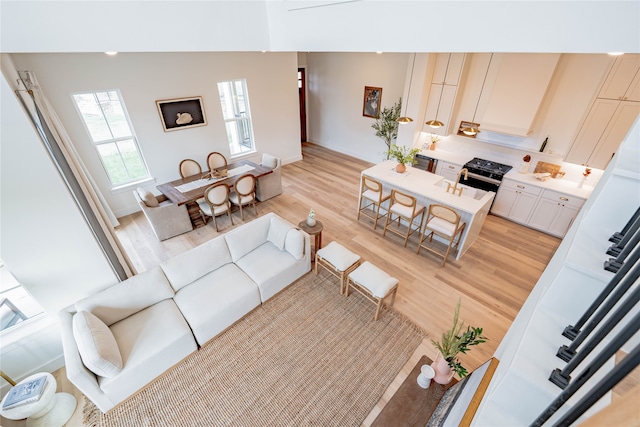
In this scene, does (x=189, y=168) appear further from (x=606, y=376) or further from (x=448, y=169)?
(x=606, y=376)

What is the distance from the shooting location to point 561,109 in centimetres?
430

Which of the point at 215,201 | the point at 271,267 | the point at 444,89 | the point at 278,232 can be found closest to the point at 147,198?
the point at 215,201

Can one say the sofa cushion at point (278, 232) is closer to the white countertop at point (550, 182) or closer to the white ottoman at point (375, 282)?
the white ottoman at point (375, 282)

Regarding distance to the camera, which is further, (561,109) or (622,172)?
(561,109)

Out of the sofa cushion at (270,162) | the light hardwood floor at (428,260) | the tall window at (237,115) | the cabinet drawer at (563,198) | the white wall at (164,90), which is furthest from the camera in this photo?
the tall window at (237,115)

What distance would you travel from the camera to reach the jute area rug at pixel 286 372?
2367 mm

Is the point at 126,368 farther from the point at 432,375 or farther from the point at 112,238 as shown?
the point at 432,375

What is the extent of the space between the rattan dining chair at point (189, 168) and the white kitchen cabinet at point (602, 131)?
21.5 ft

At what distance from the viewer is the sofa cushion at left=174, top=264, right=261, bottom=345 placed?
9.18 feet

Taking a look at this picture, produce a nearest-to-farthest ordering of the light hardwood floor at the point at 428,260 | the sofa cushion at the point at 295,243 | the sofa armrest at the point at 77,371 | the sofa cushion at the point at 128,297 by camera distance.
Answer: the sofa armrest at the point at 77,371, the sofa cushion at the point at 128,297, the light hardwood floor at the point at 428,260, the sofa cushion at the point at 295,243

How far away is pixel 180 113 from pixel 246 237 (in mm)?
3269

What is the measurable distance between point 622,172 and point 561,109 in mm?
4901

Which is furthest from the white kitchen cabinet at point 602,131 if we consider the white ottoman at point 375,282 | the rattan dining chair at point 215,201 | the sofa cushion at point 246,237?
the rattan dining chair at point 215,201
